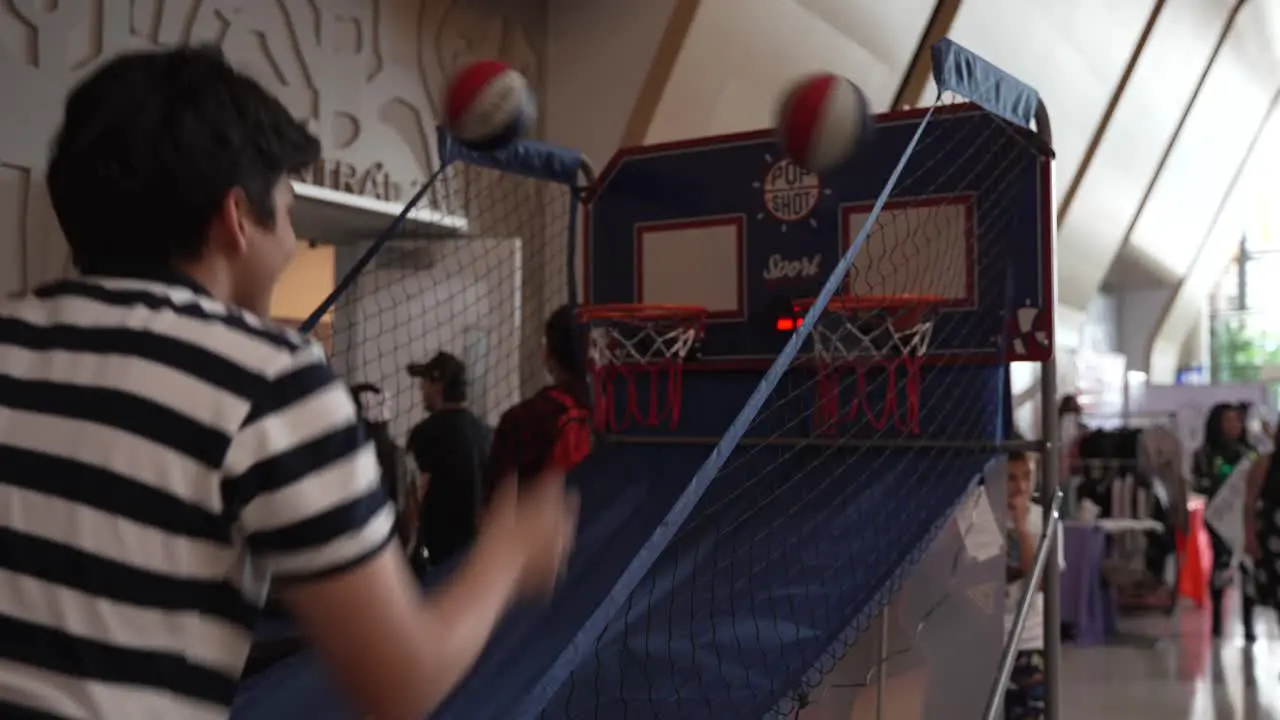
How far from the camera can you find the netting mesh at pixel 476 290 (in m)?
4.84

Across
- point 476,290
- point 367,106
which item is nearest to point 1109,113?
point 476,290

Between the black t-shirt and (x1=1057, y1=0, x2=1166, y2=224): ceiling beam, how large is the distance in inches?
261

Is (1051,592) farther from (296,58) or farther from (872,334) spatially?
(296,58)

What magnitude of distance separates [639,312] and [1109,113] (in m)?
7.26

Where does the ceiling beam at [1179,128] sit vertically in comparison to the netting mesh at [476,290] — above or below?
above

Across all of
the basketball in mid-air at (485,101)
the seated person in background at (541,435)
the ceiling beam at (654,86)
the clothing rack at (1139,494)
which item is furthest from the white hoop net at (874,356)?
the clothing rack at (1139,494)

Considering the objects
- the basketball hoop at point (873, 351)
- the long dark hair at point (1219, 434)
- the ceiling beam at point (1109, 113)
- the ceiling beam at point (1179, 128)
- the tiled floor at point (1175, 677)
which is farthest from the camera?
the ceiling beam at point (1179, 128)

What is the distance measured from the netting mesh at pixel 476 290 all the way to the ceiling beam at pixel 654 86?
0.50m

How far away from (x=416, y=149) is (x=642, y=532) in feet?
8.47

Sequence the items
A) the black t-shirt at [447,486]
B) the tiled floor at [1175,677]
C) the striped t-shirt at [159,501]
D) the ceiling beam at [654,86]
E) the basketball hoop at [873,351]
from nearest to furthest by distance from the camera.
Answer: the striped t-shirt at [159,501]
the basketball hoop at [873,351]
the black t-shirt at [447,486]
the tiled floor at [1175,677]
the ceiling beam at [654,86]

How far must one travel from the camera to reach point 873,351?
3.09m

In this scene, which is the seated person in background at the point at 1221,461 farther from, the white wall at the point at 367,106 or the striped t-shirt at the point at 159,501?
the striped t-shirt at the point at 159,501

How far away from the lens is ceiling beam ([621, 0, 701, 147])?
5.30 metres

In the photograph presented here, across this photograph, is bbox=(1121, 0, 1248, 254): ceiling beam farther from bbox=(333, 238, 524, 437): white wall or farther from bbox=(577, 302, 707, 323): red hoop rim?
bbox=(577, 302, 707, 323): red hoop rim
